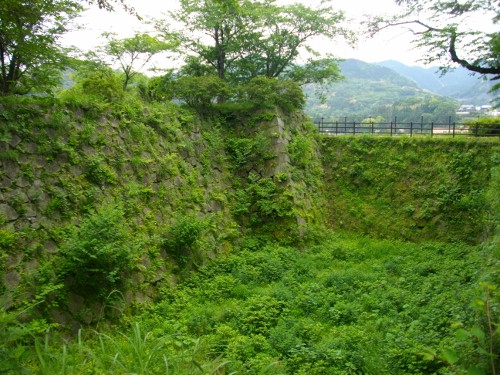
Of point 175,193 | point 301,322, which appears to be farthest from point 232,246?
point 301,322

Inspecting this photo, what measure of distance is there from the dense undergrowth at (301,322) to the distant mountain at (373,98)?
22952mm

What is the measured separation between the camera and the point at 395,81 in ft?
267

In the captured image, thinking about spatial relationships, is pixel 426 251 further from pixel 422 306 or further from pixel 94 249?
pixel 94 249

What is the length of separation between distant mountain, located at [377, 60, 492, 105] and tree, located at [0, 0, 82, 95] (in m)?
69.0

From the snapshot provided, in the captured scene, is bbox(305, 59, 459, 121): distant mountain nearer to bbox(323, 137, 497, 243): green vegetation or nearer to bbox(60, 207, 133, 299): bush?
bbox(323, 137, 497, 243): green vegetation

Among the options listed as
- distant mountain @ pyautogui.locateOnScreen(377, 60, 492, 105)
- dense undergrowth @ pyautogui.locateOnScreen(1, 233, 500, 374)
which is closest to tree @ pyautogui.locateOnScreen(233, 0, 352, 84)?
dense undergrowth @ pyautogui.locateOnScreen(1, 233, 500, 374)

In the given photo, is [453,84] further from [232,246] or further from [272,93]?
[232,246]

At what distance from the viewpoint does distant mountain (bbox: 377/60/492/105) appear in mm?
72787

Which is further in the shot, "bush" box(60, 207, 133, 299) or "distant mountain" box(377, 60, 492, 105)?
"distant mountain" box(377, 60, 492, 105)

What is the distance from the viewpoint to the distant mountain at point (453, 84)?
72787mm

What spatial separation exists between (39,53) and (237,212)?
722 centimetres

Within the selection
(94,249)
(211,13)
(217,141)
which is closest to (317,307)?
(94,249)

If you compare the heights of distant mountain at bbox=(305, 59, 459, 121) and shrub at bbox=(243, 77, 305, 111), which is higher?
distant mountain at bbox=(305, 59, 459, 121)

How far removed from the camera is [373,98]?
61062mm
